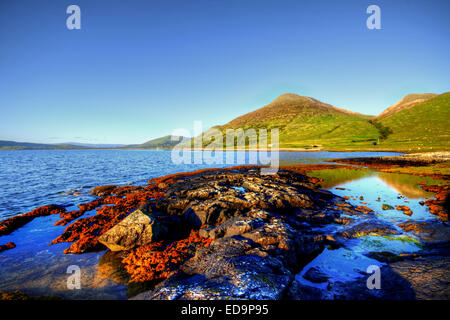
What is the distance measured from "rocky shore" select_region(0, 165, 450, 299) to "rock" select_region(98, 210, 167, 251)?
65 mm

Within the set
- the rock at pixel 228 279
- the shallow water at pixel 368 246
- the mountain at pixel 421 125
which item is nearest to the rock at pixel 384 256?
the shallow water at pixel 368 246

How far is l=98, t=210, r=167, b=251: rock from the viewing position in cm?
1207

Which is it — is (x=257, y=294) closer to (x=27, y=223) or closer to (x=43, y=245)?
(x=43, y=245)

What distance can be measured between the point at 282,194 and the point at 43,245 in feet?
68.1

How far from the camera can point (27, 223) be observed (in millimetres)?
16844

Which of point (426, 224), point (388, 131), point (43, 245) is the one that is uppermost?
point (388, 131)

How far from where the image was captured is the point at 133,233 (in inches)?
484

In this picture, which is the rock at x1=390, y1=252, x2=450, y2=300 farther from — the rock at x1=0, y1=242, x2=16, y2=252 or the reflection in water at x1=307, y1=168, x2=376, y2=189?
the rock at x1=0, y1=242, x2=16, y2=252

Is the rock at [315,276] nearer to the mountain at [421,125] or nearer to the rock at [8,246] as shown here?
the rock at [8,246]

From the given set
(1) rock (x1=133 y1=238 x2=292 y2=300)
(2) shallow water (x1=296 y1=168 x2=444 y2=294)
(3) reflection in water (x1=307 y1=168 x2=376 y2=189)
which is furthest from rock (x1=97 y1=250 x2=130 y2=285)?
(3) reflection in water (x1=307 y1=168 x2=376 y2=189)

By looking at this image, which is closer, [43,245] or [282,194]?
[43,245]

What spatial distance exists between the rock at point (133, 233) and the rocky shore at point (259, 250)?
0.21 feet

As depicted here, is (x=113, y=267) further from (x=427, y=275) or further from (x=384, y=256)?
(x=427, y=275)

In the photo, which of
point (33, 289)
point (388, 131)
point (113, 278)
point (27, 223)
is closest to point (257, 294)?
point (113, 278)
